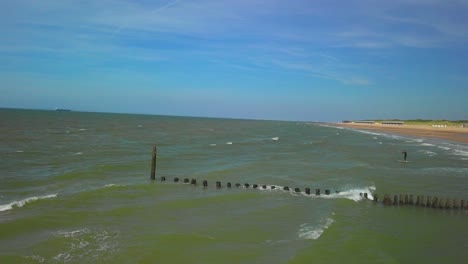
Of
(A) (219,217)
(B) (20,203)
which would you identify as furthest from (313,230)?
(B) (20,203)

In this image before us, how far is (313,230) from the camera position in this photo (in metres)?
16.9

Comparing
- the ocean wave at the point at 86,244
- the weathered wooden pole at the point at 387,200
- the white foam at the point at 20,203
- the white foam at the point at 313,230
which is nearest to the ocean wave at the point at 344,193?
the weathered wooden pole at the point at 387,200

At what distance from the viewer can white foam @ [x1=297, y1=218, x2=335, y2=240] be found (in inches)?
631

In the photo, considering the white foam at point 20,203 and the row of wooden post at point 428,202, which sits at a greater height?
the row of wooden post at point 428,202

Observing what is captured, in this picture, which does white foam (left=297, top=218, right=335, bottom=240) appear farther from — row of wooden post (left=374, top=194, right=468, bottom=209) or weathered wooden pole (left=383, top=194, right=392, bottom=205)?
row of wooden post (left=374, top=194, right=468, bottom=209)

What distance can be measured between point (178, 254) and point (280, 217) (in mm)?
6586

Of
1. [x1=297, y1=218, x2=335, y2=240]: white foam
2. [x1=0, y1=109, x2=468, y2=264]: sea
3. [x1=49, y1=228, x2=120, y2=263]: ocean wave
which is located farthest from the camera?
[x1=297, y1=218, x2=335, y2=240]: white foam

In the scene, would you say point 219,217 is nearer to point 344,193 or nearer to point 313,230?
point 313,230

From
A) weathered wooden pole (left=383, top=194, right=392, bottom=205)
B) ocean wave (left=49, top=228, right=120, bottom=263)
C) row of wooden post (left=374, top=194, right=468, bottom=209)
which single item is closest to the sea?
ocean wave (left=49, top=228, right=120, bottom=263)

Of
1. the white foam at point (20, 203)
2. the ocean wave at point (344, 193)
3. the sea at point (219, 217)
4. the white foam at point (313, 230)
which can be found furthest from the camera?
the ocean wave at point (344, 193)

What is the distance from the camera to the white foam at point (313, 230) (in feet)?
52.5

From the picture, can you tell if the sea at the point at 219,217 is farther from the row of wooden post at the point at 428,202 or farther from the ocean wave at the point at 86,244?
the row of wooden post at the point at 428,202

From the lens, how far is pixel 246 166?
38.3 meters

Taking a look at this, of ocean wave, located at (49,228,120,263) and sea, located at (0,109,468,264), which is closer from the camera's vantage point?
ocean wave, located at (49,228,120,263)
